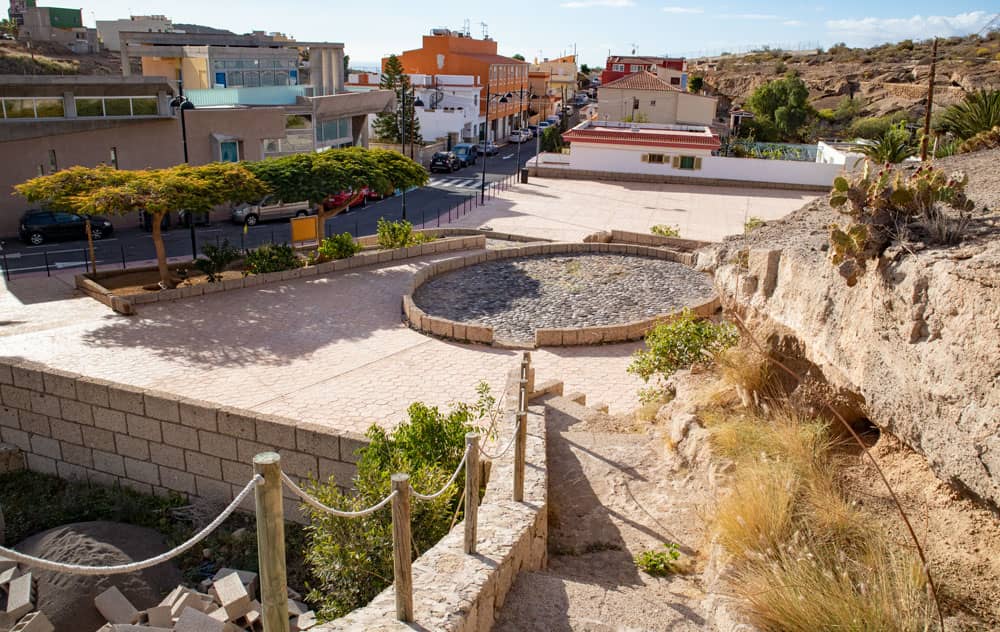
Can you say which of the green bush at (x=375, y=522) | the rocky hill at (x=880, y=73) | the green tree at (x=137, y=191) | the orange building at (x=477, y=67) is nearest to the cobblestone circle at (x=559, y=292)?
the green tree at (x=137, y=191)

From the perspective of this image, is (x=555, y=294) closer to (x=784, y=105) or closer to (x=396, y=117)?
(x=396, y=117)

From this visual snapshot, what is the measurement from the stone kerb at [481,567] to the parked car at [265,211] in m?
24.4

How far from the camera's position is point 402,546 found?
4359 mm

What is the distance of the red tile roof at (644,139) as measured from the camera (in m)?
38.4

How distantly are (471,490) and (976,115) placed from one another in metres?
15.1

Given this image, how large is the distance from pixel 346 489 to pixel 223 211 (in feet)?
78.7

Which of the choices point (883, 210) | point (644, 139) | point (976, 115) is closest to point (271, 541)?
point (883, 210)

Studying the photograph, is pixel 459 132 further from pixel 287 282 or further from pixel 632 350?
pixel 632 350

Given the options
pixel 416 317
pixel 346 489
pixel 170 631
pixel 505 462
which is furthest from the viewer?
pixel 416 317

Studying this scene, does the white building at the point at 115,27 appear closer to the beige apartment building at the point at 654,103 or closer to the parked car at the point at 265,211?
the beige apartment building at the point at 654,103

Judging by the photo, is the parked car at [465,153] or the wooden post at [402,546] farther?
the parked car at [465,153]

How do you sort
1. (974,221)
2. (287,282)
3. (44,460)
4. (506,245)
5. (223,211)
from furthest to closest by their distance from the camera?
(223,211) → (506,245) → (287,282) → (44,460) → (974,221)

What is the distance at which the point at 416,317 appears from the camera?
50.1ft

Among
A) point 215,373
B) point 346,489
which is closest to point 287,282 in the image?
point 215,373
